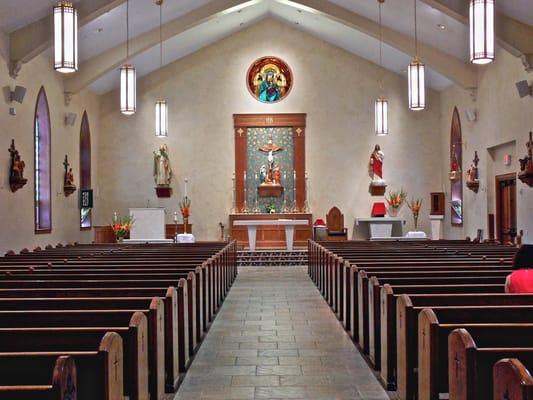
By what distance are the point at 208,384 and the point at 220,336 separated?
1.62 m

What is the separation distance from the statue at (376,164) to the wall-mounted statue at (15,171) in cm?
882

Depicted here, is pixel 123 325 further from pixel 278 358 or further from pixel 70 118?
pixel 70 118

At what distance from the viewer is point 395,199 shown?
15.2 meters

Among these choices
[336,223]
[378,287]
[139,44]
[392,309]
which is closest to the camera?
[392,309]

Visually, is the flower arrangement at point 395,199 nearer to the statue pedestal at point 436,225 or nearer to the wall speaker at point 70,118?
the statue pedestal at point 436,225

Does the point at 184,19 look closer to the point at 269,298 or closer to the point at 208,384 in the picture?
the point at 269,298

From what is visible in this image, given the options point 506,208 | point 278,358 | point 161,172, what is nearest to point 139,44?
point 161,172

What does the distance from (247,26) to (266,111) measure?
224 centimetres

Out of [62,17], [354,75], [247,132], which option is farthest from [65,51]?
[354,75]

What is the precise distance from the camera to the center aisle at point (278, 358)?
155 inches

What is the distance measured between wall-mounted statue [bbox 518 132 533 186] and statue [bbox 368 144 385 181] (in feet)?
18.8

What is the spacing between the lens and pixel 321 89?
1570 cm

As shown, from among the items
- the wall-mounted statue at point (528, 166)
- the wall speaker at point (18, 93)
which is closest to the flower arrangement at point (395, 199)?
the wall-mounted statue at point (528, 166)

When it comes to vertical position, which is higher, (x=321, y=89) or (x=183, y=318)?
(x=321, y=89)
